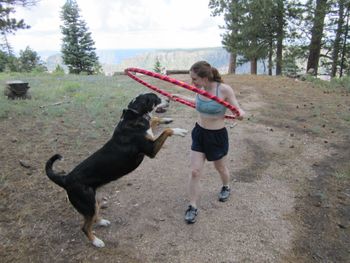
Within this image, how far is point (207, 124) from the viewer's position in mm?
3893

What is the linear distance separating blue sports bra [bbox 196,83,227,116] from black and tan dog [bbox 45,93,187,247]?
0.41 metres

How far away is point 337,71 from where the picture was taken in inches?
785

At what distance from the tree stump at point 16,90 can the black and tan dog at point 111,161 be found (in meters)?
6.51

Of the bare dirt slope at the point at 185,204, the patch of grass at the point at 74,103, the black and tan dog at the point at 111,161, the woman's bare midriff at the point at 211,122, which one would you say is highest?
the woman's bare midriff at the point at 211,122

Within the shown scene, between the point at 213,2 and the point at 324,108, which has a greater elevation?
the point at 213,2

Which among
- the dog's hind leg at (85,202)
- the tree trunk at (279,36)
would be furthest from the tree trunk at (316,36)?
the dog's hind leg at (85,202)

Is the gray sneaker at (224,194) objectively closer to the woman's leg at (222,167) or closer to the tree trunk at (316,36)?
the woman's leg at (222,167)

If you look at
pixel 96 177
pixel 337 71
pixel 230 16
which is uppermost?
pixel 230 16

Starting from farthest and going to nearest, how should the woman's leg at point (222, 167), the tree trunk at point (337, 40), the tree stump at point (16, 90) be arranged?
1. the tree trunk at point (337, 40)
2. the tree stump at point (16, 90)
3. the woman's leg at point (222, 167)

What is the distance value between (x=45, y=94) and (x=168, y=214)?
746cm

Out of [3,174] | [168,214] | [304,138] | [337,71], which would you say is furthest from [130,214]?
[337,71]

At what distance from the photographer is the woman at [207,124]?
12.1 ft

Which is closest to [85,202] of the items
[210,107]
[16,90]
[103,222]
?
[103,222]

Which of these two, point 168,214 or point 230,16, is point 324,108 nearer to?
point 168,214
